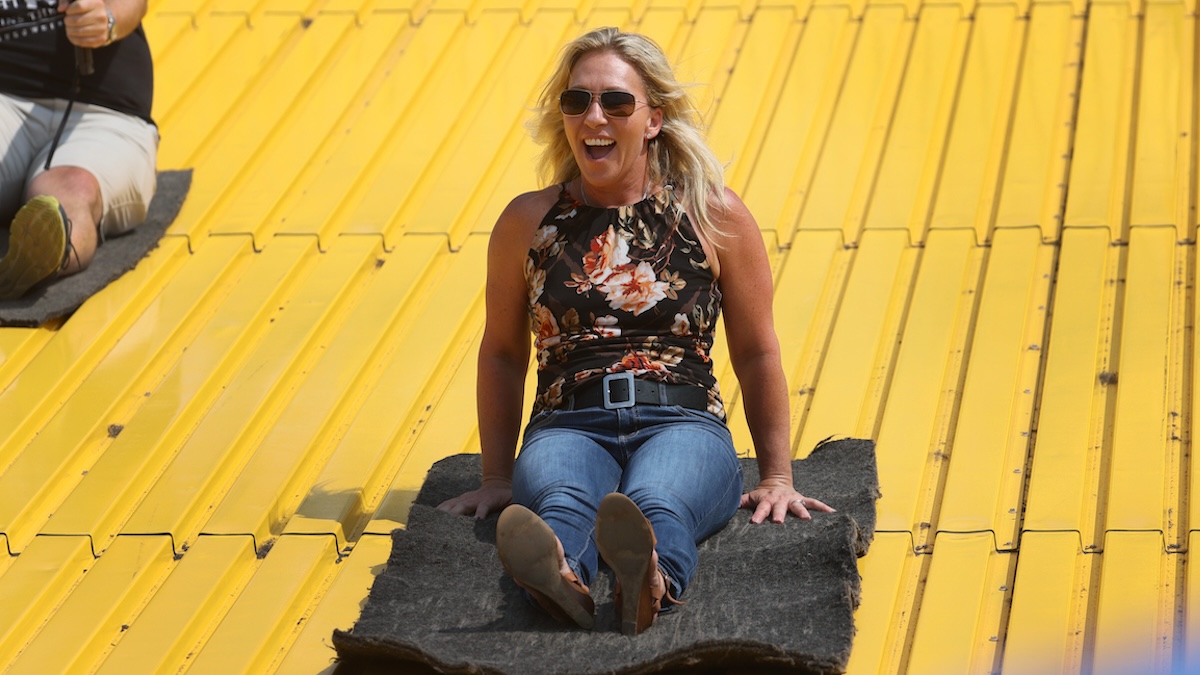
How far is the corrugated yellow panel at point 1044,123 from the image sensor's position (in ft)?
13.7

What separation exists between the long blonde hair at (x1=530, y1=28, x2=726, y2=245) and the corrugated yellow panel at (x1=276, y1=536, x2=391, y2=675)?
2.90ft

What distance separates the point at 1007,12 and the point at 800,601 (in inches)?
124

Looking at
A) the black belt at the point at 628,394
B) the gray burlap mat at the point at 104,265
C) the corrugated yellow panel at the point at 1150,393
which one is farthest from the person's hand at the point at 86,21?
the corrugated yellow panel at the point at 1150,393

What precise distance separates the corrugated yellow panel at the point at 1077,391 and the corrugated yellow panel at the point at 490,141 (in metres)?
1.66

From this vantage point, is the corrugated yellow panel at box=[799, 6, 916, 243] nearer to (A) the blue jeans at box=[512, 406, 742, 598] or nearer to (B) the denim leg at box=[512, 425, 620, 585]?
(A) the blue jeans at box=[512, 406, 742, 598]

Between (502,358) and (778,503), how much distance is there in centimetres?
65

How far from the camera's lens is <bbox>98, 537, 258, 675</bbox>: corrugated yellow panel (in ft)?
8.98

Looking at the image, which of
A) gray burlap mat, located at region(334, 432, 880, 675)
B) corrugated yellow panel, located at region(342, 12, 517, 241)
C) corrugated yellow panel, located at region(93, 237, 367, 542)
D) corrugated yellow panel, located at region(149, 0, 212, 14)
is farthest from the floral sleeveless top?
corrugated yellow panel, located at region(149, 0, 212, 14)

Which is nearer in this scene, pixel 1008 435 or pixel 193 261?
pixel 1008 435

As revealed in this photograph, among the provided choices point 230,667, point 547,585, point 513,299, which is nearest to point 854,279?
point 513,299

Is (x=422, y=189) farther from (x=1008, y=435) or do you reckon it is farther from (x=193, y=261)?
(x=1008, y=435)

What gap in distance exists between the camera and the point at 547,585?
8.20 ft

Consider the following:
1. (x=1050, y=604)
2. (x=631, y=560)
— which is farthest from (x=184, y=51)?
(x=1050, y=604)

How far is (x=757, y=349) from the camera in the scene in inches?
119
